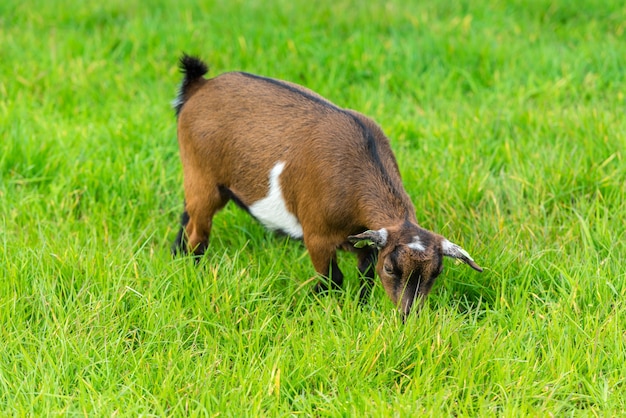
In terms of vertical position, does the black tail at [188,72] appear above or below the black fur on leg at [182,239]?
above

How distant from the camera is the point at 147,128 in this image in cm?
621

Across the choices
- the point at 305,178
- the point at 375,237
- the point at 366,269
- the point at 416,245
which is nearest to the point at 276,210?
the point at 305,178

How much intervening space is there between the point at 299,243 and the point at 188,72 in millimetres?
1285

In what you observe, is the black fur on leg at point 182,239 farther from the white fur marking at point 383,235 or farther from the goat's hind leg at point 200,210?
the white fur marking at point 383,235

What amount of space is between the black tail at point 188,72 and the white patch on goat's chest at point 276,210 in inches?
35.6

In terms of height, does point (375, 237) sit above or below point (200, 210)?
above

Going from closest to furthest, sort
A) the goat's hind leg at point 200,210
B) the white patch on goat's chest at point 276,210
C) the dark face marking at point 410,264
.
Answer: the dark face marking at point 410,264
the white patch on goat's chest at point 276,210
the goat's hind leg at point 200,210

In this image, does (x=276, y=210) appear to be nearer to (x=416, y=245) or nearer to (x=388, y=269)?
(x=388, y=269)

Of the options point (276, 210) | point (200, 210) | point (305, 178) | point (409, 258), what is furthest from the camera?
point (200, 210)

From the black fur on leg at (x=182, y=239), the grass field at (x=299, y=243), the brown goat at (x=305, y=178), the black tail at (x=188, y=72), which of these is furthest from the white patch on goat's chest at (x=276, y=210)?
the black tail at (x=188, y=72)

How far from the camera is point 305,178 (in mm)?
4559

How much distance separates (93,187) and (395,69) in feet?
9.74

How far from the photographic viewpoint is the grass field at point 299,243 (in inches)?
148

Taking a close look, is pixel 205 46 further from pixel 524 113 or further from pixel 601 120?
pixel 601 120
